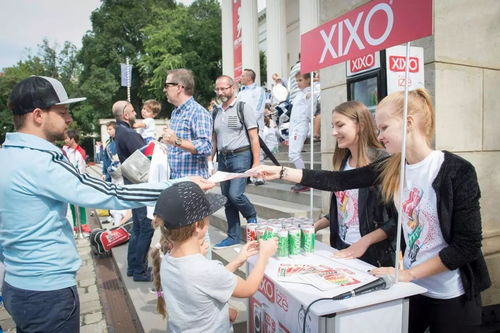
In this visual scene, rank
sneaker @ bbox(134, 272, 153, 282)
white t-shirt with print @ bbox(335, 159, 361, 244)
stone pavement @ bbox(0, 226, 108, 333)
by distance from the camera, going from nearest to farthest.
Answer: white t-shirt with print @ bbox(335, 159, 361, 244) → stone pavement @ bbox(0, 226, 108, 333) → sneaker @ bbox(134, 272, 153, 282)

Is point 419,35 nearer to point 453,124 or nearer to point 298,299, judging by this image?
point 298,299

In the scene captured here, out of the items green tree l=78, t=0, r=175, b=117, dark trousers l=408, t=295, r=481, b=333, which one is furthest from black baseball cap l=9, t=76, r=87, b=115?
green tree l=78, t=0, r=175, b=117

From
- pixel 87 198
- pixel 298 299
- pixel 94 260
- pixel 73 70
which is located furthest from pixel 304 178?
pixel 73 70

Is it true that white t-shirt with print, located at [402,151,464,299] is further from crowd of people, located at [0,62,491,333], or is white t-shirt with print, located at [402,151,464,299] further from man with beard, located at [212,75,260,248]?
man with beard, located at [212,75,260,248]

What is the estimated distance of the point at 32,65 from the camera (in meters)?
44.9

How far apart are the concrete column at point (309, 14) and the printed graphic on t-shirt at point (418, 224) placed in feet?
40.6

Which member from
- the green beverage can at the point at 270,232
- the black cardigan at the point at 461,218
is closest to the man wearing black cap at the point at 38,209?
the green beverage can at the point at 270,232

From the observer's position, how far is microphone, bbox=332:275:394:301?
1604 mm

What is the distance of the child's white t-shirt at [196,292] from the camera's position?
1716mm

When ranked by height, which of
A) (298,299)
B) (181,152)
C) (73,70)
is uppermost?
(73,70)

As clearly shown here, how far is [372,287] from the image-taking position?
1655 millimetres

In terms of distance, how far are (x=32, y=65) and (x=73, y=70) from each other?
4.69 meters

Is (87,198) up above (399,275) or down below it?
above

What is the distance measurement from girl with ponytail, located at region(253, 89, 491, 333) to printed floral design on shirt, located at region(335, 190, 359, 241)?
49 centimetres
